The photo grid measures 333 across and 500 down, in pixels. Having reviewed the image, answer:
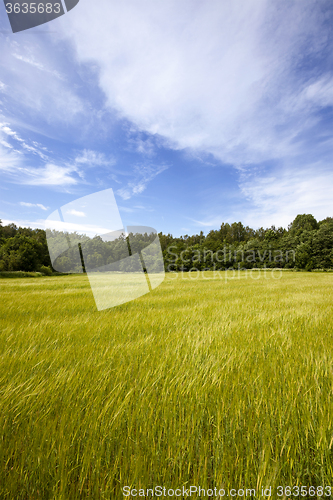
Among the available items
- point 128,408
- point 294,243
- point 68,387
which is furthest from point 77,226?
point 294,243

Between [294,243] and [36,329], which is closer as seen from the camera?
[36,329]

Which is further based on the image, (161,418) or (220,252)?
(220,252)

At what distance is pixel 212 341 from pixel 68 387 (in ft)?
5.42

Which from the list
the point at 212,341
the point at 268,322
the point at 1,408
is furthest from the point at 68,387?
the point at 268,322

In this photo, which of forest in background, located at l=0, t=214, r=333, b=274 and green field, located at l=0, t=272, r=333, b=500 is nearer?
green field, located at l=0, t=272, r=333, b=500

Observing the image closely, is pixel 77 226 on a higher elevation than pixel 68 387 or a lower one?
higher

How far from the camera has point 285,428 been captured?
3.60ft

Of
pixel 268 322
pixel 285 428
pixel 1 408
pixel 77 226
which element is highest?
pixel 77 226

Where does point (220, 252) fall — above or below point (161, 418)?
above

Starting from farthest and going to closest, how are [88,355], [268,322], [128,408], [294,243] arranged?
[294,243] → [268,322] → [88,355] → [128,408]

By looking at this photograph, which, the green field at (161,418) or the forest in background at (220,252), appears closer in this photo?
the green field at (161,418)

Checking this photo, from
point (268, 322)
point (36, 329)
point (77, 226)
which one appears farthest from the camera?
point (77, 226)

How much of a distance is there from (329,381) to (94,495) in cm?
175

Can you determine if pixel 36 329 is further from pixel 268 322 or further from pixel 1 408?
pixel 268 322
